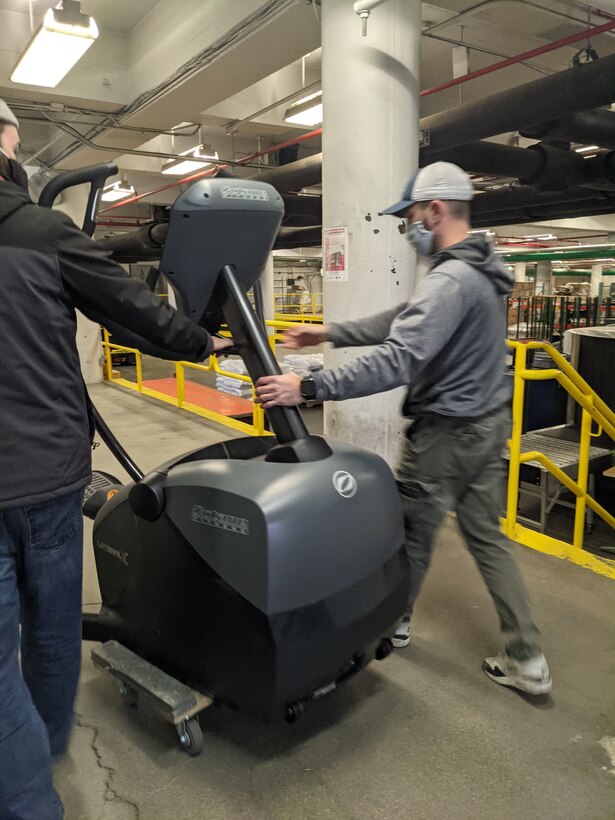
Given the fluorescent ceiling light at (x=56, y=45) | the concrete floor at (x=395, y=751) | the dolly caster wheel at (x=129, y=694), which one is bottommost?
the concrete floor at (x=395, y=751)

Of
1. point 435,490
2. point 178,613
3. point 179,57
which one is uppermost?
point 179,57

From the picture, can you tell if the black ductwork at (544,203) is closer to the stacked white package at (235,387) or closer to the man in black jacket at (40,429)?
the stacked white package at (235,387)

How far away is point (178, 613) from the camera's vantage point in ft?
5.23

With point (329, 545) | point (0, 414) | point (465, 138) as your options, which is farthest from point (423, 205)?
point (465, 138)

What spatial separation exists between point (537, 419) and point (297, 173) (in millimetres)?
3217

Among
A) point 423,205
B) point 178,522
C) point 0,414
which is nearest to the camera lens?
point 0,414

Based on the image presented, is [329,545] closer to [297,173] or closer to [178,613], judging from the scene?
[178,613]

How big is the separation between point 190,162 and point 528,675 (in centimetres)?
730

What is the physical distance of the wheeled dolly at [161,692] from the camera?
1.56m

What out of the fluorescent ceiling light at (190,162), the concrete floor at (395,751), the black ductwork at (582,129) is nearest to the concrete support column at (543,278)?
the fluorescent ceiling light at (190,162)

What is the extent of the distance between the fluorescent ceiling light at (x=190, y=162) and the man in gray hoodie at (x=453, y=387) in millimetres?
5499

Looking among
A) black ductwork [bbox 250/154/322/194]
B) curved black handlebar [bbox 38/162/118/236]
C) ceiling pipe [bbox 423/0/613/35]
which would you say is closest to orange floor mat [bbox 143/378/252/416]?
black ductwork [bbox 250/154/322/194]

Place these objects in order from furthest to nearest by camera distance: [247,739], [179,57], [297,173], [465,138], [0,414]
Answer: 1. [297,173]
2. [179,57]
3. [465,138]
4. [247,739]
5. [0,414]

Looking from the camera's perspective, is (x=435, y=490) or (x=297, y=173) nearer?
(x=435, y=490)
